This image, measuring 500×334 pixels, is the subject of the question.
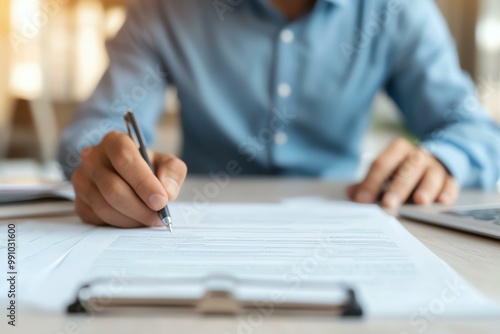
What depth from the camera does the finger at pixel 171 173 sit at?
1.64 ft

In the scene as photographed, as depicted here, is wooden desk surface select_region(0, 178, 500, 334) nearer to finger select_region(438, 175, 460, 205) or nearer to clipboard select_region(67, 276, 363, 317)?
clipboard select_region(67, 276, 363, 317)

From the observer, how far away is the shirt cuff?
74cm

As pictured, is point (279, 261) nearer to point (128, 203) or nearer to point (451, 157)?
point (128, 203)

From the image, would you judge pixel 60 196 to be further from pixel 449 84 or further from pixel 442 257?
A: pixel 449 84

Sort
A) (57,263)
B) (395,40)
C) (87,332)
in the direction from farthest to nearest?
(395,40) → (57,263) → (87,332)

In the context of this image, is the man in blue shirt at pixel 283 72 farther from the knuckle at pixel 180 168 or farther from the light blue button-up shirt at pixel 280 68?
the knuckle at pixel 180 168

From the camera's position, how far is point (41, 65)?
357cm

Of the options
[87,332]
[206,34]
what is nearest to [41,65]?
[206,34]

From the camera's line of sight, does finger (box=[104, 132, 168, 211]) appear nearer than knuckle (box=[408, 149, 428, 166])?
Yes

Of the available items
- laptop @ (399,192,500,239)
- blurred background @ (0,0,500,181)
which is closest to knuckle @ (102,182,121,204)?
laptop @ (399,192,500,239)

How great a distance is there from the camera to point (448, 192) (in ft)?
2.33

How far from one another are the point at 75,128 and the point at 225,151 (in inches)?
12.8

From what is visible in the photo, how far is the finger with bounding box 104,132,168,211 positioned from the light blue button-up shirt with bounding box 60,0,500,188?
488 mm

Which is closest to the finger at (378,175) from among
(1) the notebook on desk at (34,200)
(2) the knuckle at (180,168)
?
(2) the knuckle at (180,168)
